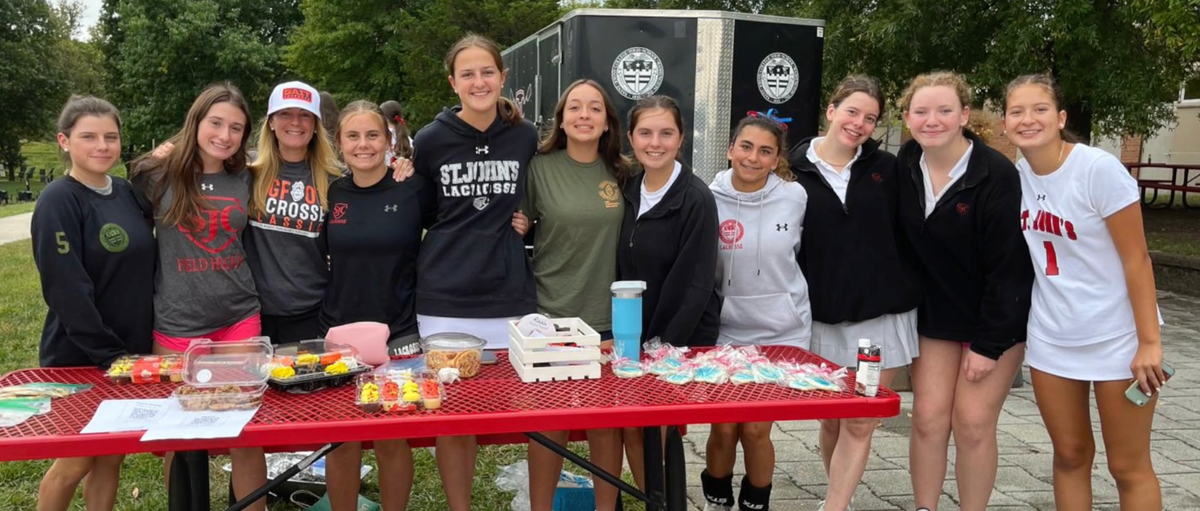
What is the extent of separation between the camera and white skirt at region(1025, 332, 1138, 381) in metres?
3.04

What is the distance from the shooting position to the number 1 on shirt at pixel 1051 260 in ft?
10.3

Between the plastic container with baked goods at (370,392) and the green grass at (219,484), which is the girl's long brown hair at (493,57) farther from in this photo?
the green grass at (219,484)

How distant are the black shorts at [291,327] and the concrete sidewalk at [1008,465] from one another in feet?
6.56

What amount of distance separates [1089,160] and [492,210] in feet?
7.20

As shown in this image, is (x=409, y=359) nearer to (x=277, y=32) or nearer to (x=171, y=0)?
(x=171, y=0)

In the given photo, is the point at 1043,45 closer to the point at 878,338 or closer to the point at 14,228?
the point at 878,338

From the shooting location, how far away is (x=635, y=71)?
6.99m

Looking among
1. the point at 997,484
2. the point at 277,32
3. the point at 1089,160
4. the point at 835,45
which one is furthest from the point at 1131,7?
the point at 277,32

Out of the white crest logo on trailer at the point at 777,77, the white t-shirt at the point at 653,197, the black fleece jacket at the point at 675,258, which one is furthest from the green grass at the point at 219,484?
the white crest logo on trailer at the point at 777,77

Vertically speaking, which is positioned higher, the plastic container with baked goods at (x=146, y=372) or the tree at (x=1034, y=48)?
the tree at (x=1034, y=48)

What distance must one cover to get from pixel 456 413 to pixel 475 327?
0.96 metres

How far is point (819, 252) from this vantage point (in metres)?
3.54

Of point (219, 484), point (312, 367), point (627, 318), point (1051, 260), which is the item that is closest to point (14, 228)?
point (219, 484)

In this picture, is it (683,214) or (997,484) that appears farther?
(997,484)
